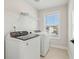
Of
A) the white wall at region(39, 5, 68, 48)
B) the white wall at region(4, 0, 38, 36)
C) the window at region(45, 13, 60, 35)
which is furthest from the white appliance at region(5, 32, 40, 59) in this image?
the window at region(45, 13, 60, 35)

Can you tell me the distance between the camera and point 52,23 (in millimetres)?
4566

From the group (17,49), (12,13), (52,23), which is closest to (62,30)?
(52,23)

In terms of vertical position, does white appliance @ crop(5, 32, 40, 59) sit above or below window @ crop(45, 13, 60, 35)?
below

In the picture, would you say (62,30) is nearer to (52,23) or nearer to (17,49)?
(52,23)

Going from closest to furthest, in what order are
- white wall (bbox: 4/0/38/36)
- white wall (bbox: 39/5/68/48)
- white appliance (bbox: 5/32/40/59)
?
white appliance (bbox: 5/32/40/59)
white wall (bbox: 4/0/38/36)
white wall (bbox: 39/5/68/48)

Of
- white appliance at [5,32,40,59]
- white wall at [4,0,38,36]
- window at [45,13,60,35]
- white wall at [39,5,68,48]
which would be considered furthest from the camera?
window at [45,13,60,35]

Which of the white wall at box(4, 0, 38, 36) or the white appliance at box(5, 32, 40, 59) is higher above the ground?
the white wall at box(4, 0, 38, 36)

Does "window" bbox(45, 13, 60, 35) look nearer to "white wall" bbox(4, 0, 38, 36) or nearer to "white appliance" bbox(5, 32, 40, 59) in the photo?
"white wall" bbox(4, 0, 38, 36)

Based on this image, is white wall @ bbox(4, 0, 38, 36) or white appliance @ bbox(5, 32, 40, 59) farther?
white wall @ bbox(4, 0, 38, 36)

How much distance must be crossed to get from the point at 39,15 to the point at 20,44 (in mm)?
3410

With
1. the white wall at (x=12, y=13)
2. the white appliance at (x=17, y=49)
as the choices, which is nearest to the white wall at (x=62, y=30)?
the white wall at (x=12, y=13)

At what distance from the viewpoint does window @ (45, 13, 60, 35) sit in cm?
441

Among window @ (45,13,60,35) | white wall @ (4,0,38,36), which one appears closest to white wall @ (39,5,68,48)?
window @ (45,13,60,35)

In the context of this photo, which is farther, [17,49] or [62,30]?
[62,30]
